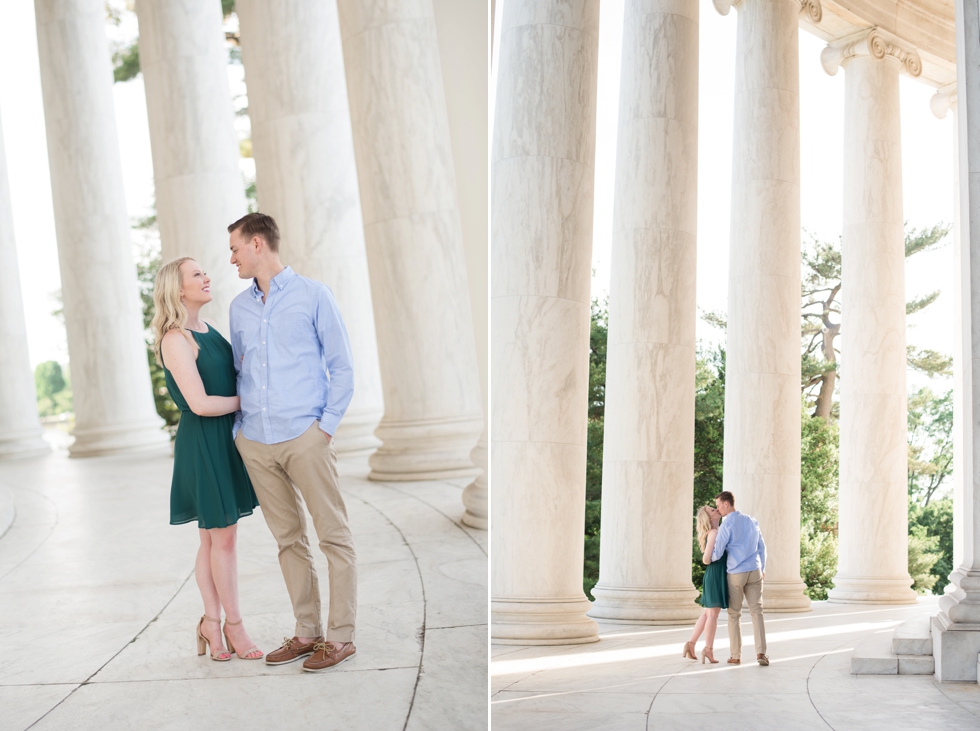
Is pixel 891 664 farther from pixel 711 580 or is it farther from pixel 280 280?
pixel 280 280

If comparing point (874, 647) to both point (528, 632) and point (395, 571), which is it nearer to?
point (528, 632)

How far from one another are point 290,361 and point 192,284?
12396mm

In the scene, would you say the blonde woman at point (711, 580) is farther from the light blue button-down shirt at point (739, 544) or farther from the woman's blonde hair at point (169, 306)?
the woman's blonde hair at point (169, 306)

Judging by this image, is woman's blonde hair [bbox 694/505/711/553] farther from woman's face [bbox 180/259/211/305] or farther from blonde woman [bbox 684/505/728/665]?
woman's face [bbox 180/259/211/305]

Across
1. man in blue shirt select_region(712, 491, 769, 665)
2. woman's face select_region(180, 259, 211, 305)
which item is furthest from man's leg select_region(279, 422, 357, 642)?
man in blue shirt select_region(712, 491, 769, 665)

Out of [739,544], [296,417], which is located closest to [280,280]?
[296,417]

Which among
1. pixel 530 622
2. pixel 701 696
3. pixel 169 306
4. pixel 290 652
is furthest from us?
pixel 530 622

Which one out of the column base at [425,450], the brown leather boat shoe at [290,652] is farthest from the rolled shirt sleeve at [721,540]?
the brown leather boat shoe at [290,652]

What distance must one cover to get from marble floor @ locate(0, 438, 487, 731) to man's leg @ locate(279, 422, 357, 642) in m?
4.59

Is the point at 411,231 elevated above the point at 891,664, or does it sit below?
above

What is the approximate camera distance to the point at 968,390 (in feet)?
553

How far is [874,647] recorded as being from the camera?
193 m

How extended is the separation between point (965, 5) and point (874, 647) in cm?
11691

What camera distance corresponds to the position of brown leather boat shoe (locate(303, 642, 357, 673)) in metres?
94.4
